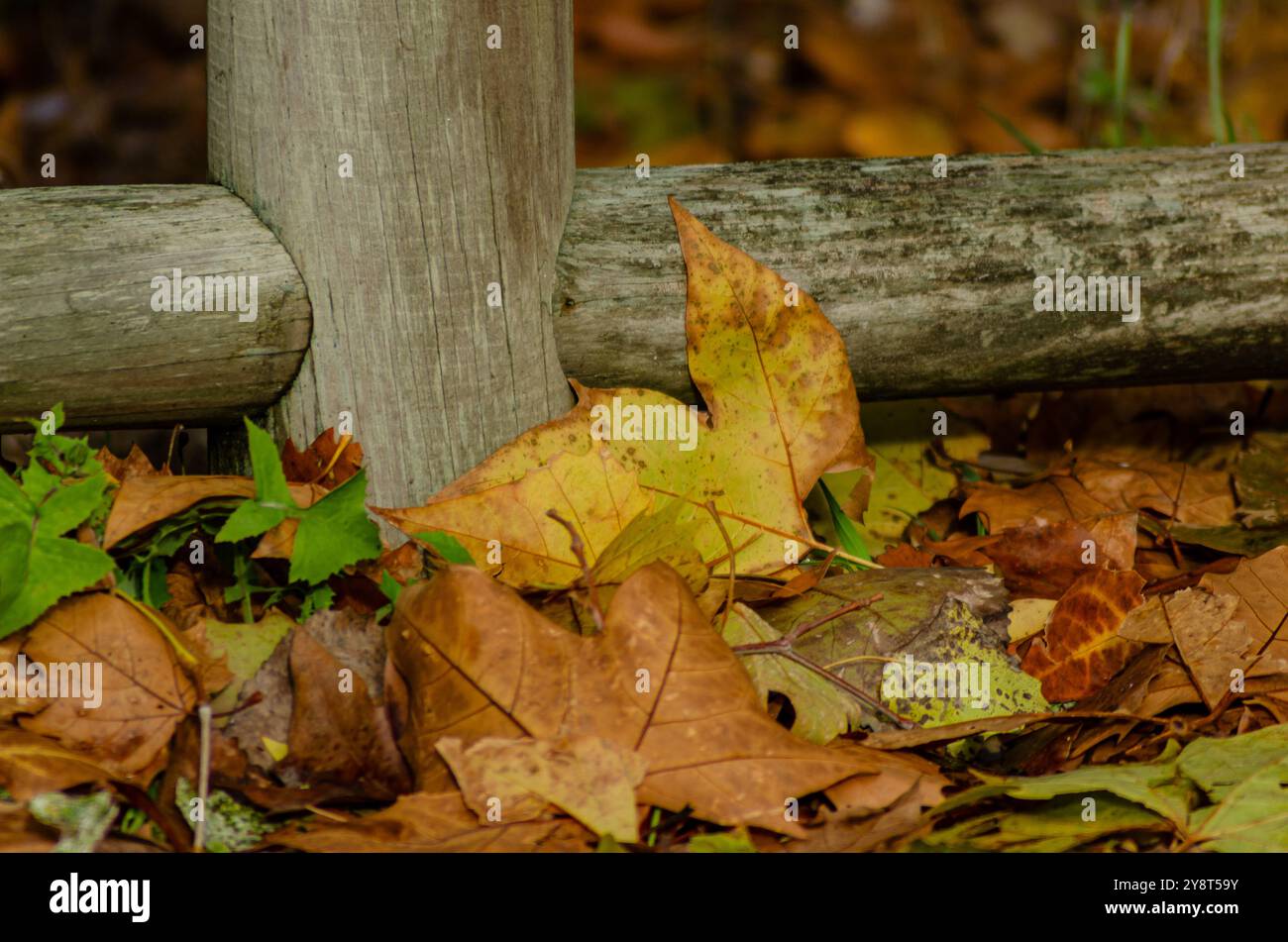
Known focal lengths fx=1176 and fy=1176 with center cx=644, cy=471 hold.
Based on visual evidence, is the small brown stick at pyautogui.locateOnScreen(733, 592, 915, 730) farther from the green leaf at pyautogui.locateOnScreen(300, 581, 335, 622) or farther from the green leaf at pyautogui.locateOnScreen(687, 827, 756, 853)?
the green leaf at pyautogui.locateOnScreen(300, 581, 335, 622)

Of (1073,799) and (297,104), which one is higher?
(297,104)

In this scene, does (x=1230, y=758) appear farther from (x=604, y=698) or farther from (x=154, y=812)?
(x=154, y=812)

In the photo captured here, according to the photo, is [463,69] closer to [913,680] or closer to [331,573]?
[331,573]

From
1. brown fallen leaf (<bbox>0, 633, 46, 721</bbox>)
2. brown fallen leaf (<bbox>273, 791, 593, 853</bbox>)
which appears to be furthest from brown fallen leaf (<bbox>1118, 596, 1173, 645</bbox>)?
brown fallen leaf (<bbox>0, 633, 46, 721</bbox>)

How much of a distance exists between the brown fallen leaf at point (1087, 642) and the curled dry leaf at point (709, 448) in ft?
0.97

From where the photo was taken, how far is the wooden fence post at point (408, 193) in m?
1.34

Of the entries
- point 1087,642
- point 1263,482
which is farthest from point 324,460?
point 1263,482

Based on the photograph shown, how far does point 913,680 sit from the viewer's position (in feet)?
4.01

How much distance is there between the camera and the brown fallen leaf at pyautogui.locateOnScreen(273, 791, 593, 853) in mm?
951

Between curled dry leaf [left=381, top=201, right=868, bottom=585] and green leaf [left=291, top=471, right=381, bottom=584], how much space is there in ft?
0.21

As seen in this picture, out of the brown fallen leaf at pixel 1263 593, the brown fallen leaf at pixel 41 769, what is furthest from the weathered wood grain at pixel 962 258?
the brown fallen leaf at pixel 41 769

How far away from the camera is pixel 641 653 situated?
41.4 inches

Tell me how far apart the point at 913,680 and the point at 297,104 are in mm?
940

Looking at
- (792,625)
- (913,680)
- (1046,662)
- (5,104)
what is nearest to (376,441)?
(792,625)
